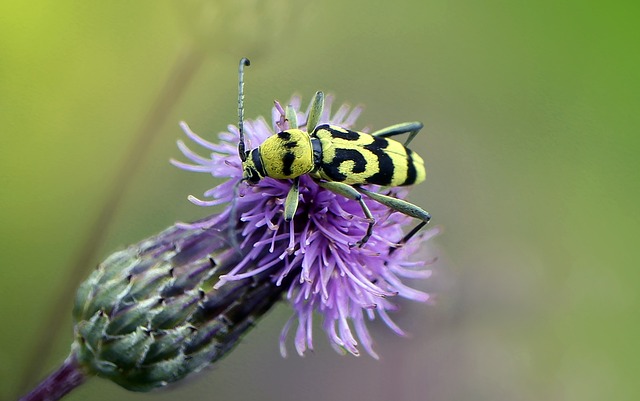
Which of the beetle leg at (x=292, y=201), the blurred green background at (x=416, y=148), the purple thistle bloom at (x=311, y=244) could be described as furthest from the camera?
the blurred green background at (x=416, y=148)

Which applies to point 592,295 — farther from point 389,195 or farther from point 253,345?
point 389,195

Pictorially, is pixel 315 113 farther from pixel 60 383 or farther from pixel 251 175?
pixel 60 383

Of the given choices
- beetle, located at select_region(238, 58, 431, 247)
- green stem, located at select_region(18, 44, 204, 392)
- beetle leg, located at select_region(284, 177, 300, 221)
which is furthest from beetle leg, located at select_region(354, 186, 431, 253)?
green stem, located at select_region(18, 44, 204, 392)

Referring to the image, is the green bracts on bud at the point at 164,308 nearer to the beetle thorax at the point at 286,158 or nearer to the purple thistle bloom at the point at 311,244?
the purple thistle bloom at the point at 311,244

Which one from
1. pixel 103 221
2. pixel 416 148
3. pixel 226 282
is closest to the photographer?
pixel 226 282

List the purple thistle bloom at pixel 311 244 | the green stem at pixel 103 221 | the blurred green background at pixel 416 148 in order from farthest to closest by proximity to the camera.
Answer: the blurred green background at pixel 416 148
the green stem at pixel 103 221
the purple thistle bloom at pixel 311 244

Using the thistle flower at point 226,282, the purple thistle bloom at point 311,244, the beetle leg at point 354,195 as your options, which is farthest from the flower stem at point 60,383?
the beetle leg at point 354,195

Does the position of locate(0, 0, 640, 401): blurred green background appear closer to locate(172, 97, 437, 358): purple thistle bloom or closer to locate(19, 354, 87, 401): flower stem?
locate(19, 354, 87, 401): flower stem

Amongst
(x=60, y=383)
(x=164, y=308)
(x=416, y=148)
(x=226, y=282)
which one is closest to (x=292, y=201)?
(x=226, y=282)
